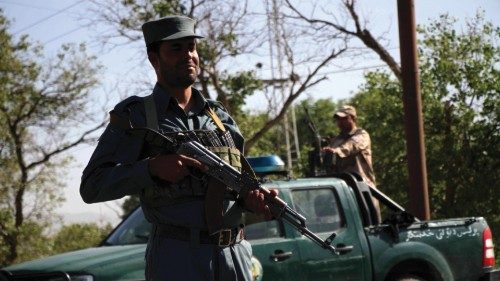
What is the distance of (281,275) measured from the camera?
6.24m

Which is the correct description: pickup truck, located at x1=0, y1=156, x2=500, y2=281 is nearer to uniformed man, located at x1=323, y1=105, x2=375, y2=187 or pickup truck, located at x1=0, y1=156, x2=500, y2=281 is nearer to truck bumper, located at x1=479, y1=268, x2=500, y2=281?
truck bumper, located at x1=479, y1=268, x2=500, y2=281

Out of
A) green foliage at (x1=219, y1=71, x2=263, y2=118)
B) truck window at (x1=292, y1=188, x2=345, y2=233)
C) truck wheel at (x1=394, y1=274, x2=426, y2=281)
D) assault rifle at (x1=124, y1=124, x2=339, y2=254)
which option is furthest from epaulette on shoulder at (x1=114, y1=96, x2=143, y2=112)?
green foliage at (x1=219, y1=71, x2=263, y2=118)

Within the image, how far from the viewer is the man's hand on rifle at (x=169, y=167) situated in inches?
121

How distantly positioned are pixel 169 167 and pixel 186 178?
0.20 meters

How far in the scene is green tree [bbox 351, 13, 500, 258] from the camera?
48.0 ft

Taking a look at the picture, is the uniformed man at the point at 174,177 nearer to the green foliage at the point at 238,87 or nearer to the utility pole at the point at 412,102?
the utility pole at the point at 412,102

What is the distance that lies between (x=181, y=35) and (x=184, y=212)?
0.67 meters

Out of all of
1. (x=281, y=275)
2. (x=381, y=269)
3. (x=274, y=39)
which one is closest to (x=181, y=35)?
(x=281, y=275)

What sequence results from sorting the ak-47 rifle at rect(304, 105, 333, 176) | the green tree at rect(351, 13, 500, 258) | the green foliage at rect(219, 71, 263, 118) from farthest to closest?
the green foliage at rect(219, 71, 263, 118) < the green tree at rect(351, 13, 500, 258) < the ak-47 rifle at rect(304, 105, 333, 176)

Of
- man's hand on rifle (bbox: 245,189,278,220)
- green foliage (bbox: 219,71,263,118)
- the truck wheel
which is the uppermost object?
green foliage (bbox: 219,71,263,118)

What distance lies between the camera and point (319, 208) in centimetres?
685

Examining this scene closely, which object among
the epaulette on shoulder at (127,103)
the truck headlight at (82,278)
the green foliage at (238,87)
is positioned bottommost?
the truck headlight at (82,278)

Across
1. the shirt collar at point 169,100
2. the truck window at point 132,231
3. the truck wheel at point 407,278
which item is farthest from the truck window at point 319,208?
the shirt collar at point 169,100

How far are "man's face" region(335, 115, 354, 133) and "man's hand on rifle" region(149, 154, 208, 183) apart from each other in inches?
198
